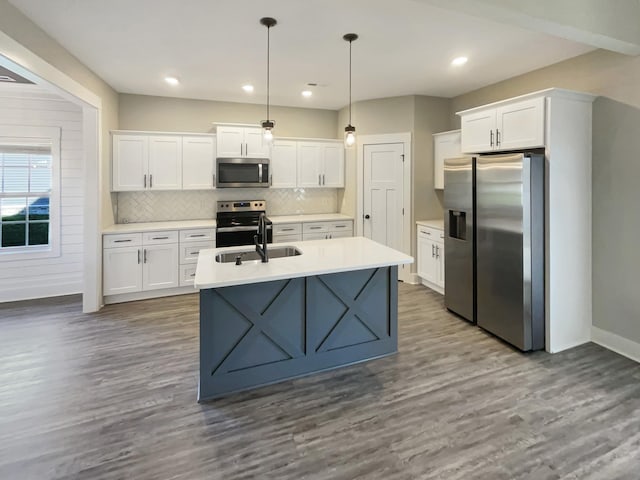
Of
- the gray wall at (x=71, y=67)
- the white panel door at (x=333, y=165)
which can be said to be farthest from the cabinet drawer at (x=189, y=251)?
the white panel door at (x=333, y=165)

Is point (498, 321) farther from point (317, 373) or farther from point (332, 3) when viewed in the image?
point (332, 3)

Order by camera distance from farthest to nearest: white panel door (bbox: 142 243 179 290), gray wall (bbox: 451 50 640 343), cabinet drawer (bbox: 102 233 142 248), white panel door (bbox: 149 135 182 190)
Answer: white panel door (bbox: 149 135 182 190), white panel door (bbox: 142 243 179 290), cabinet drawer (bbox: 102 233 142 248), gray wall (bbox: 451 50 640 343)

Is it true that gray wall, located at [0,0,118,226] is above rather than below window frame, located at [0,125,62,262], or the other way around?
above

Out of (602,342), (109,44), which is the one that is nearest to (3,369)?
(109,44)

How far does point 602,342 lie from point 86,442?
13.9ft

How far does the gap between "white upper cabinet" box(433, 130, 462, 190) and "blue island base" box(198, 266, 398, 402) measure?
2.55 metres

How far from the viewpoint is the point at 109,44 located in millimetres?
3336

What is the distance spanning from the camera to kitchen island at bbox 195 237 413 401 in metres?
2.57

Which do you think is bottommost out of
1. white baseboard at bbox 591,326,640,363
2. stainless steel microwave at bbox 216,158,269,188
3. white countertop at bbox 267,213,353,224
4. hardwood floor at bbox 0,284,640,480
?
hardwood floor at bbox 0,284,640,480

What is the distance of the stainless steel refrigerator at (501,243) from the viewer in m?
3.18

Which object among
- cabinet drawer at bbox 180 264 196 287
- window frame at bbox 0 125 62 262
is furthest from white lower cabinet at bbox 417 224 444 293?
window frame at bbox 0 125 62 262

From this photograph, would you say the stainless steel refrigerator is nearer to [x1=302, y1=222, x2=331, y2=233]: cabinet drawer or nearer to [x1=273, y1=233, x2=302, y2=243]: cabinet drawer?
[x1=302, y1=222, x2=331, y2=233]: cabinet drawer

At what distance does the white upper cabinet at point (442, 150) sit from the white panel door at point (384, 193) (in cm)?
49

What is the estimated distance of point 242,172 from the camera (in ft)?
17.2
